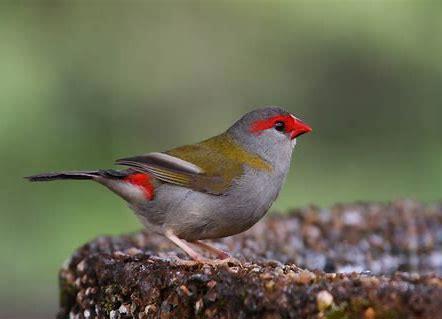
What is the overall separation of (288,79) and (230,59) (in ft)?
2.21

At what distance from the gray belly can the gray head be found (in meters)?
0.33

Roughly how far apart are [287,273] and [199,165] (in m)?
1.12

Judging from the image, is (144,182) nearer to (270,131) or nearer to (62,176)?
(62,176)

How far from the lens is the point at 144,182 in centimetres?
400

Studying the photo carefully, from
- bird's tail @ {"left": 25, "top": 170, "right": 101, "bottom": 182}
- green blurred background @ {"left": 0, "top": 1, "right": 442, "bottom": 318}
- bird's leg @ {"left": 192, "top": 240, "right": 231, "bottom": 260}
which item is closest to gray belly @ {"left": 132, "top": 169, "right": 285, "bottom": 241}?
bird's leg @ {"left": 192, "top": 240, "right": 231, "bottom": 260}

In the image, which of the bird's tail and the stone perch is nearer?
the stone perch

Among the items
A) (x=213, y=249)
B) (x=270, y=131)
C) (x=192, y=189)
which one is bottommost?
(x=213, y=249)

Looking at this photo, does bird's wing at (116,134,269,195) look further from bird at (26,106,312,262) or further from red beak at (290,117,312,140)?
red beak at (290,117,312,140)

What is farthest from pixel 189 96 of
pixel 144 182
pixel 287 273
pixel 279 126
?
pixel 287 273

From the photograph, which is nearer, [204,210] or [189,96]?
[204,210]

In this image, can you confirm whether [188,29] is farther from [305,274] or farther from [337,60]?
[305,274]

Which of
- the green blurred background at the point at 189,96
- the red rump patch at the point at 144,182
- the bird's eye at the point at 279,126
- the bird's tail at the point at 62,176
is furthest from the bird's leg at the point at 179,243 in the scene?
the green blurred background at the point at 189,96

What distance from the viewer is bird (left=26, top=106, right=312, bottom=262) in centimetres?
393

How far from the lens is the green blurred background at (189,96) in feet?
28.3
